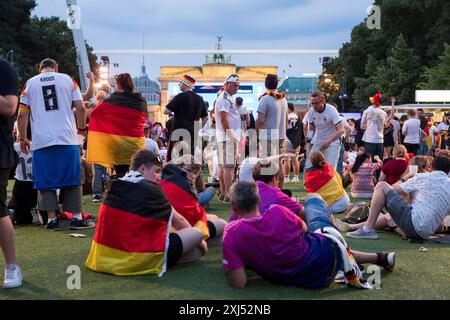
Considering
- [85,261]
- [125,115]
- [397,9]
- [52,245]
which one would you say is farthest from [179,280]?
[397,9]

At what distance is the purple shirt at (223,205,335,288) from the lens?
3959 mm

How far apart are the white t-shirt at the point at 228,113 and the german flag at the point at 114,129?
1689 millimetres

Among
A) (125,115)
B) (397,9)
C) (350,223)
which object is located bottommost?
(350,223)

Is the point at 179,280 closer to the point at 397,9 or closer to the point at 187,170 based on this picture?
the point at 187,170

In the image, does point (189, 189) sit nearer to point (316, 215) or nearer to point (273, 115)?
point (316, 215)

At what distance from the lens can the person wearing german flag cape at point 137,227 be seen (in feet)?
14.3

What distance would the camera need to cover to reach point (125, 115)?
23.2 ft

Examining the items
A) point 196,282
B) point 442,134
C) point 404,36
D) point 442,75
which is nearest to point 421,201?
point 196,282

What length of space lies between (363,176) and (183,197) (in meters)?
5.74

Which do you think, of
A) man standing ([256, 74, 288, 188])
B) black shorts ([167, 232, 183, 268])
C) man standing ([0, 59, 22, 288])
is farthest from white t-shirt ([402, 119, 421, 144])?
man standing ([0, 59, 22, 288])

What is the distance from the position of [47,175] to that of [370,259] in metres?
3.71

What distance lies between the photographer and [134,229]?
14.3 ft

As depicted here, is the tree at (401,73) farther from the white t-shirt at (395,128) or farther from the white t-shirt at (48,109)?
the white t-shirt at (48,109)
